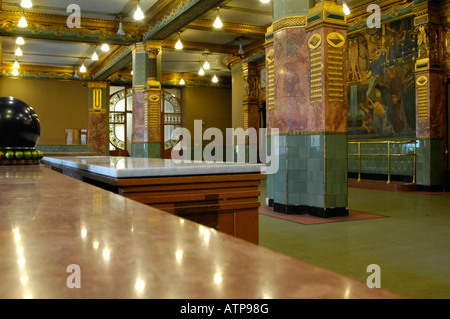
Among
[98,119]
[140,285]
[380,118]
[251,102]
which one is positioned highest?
[251,102]

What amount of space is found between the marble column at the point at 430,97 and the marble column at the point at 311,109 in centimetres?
427

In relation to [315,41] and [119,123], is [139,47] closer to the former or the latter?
[315,41]

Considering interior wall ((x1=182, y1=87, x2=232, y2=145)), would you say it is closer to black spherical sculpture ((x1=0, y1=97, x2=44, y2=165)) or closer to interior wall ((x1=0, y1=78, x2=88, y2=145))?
interior wall ((x1=0, y1=78, x2=88, y2=145))

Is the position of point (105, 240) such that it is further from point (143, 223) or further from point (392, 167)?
point (392, 167)

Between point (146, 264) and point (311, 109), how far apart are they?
5308 mm

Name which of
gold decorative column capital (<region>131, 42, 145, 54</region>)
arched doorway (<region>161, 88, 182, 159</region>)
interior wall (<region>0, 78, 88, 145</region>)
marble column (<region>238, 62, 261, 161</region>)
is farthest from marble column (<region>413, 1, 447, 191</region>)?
interior wall (<region>0, 78, 88, 145</region>)

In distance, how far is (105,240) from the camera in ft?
2.47

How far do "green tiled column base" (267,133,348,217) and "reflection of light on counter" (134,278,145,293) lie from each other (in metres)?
5.16

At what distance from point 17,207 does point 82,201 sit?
0.61 ft

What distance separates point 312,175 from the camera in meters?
5.74

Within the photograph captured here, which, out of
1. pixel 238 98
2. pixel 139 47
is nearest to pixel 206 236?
pixel 139 47

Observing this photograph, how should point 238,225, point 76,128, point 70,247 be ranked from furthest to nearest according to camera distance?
point 76,128 → point 238,225 → point 70,247

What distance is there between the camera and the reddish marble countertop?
0.49 m

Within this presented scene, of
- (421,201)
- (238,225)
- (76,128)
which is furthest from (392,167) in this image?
(76,128)
